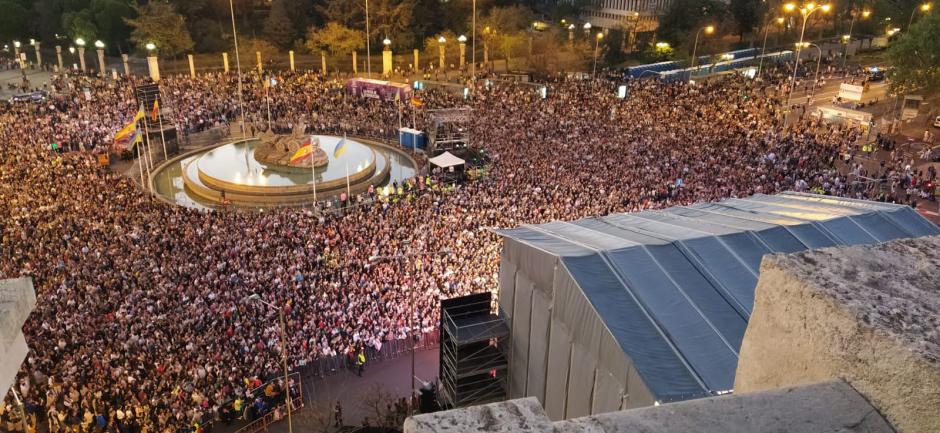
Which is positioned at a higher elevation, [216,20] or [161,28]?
[216,20]

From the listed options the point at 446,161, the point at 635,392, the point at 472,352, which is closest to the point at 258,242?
the point at 472,352

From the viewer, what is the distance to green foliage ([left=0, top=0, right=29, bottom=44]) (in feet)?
198

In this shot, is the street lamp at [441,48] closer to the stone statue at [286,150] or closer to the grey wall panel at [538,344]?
the stone statue at [286,150]

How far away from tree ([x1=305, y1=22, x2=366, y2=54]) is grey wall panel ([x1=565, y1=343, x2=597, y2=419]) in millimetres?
49062

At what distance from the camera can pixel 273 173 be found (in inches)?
1202

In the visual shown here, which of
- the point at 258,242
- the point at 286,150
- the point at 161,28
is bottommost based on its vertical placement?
the point at 258,242

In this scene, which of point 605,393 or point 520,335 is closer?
point 605,393

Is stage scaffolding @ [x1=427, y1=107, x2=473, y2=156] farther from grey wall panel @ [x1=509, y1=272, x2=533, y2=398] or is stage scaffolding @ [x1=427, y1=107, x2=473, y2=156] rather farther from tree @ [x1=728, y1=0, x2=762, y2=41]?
tree @ [x1=728, y1=0, x2=762, y2=41]

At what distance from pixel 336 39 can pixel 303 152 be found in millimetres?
28348

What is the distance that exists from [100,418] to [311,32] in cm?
4828

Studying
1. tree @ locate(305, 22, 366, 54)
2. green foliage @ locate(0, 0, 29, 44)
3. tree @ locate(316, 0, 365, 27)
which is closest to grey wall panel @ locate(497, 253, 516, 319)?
tree @ locate(305, 22, 366, 54)

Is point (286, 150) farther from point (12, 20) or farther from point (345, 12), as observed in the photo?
point (12, 20)

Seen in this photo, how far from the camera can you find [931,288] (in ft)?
9.01

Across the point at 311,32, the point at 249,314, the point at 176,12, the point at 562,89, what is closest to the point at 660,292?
the point at 249,314
